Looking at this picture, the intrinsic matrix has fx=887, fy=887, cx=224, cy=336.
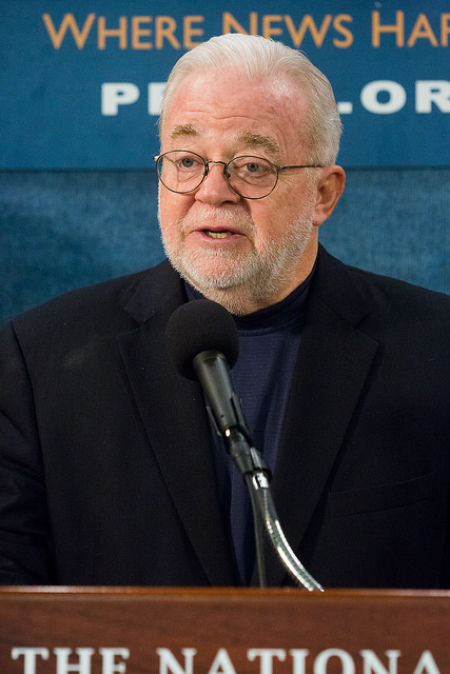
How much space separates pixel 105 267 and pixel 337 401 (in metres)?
0.66

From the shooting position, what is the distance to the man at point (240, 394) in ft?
4.47

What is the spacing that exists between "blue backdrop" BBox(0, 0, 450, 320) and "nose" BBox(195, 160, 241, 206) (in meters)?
0.46

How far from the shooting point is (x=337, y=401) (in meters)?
1.43

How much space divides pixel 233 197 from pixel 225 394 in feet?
2.08

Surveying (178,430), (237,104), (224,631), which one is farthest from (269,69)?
(224,631)

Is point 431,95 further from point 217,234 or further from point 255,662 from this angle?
point 255,662

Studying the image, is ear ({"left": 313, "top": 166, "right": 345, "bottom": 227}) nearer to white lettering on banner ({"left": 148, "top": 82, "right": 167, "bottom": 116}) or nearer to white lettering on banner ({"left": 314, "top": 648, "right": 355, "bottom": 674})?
white lettering on banner ({"left": 148, "top": 82, "right": 167, "bottom": 116})

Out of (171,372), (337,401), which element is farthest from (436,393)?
(171,372)

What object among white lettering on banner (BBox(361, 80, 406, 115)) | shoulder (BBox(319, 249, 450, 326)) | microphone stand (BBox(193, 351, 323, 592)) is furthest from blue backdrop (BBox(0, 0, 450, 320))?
microphone stand (BBox(193, 351, 323, 592))

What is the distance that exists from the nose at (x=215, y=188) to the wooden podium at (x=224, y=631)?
2.89ft

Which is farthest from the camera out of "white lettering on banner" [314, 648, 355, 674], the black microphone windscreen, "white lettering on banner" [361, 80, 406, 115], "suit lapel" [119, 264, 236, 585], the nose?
"white lettering on banner" [361, 80, 406, 115]

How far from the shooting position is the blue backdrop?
6.04 ft

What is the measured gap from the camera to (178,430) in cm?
137

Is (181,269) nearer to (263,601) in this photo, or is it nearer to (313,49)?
(313,49)
